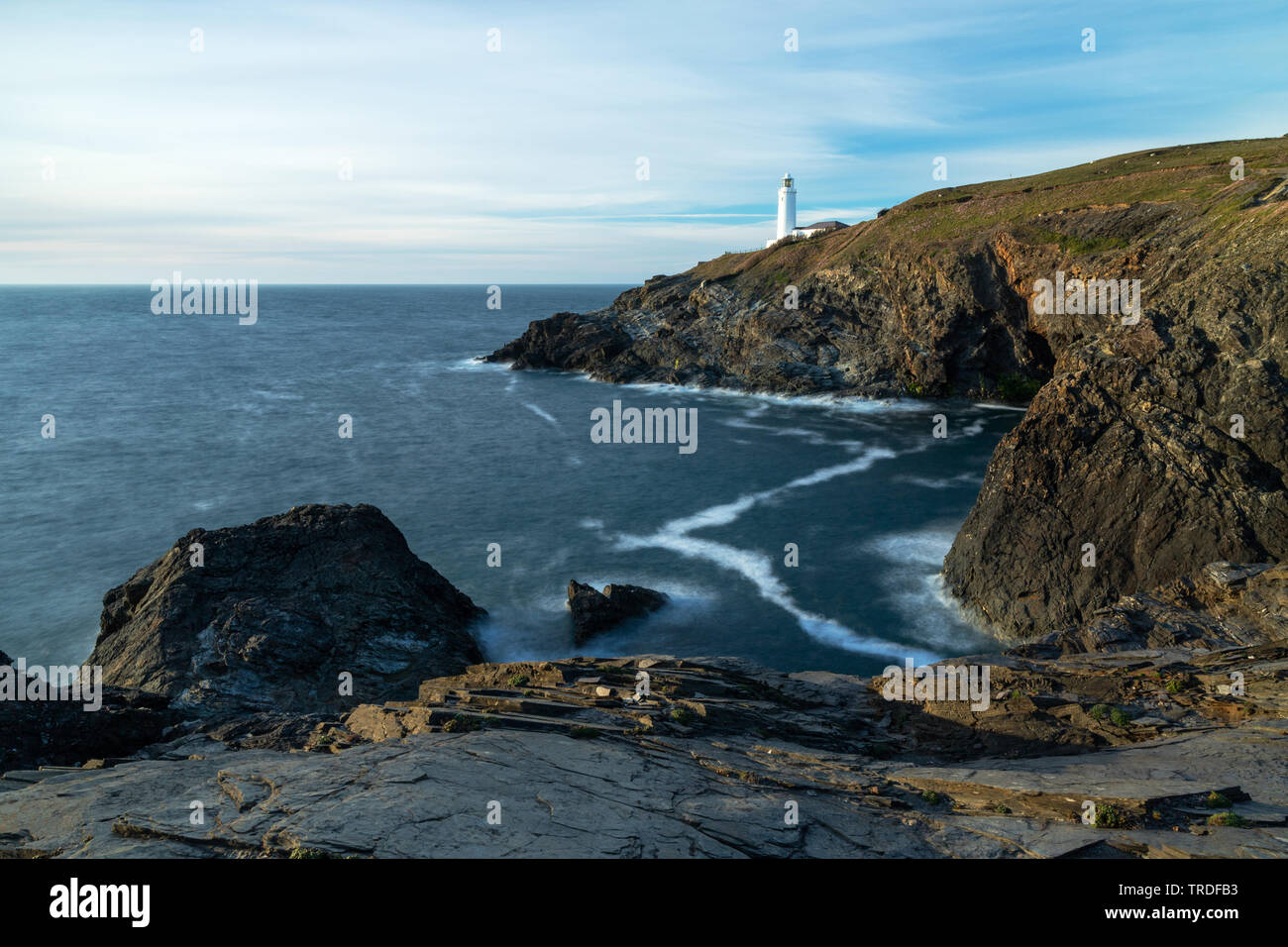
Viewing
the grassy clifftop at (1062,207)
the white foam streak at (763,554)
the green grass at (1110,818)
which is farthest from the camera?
the grassy clifftop at (1062,207)

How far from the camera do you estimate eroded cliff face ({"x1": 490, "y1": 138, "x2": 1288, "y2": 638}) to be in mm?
32781

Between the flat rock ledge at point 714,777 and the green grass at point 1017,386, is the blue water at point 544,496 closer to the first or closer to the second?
the green grass at point 1017,386

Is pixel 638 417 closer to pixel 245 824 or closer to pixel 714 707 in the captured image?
pixel 714 707

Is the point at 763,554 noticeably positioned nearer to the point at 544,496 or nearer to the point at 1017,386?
the point at 544,496

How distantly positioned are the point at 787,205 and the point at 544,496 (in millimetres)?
120886

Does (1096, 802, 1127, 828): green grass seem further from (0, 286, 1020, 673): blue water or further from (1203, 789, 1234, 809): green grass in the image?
(0, 286, 1020, 673): blue water

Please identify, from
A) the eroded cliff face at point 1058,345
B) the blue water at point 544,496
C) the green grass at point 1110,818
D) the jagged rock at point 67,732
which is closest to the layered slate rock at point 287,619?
the jagged rock at point 67,732

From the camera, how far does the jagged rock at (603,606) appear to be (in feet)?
119

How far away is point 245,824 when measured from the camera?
41.7 feet

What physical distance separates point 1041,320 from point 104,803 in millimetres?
78268

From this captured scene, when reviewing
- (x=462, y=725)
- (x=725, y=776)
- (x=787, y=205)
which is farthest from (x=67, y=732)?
(x=787, y=205)

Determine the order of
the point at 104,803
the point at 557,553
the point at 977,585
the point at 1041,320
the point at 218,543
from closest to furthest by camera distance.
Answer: the point at 104,803, the point at 218,543, the point at 977,585, the point at 557,553, the point at 1041,320

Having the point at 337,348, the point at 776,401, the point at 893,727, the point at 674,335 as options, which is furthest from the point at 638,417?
the point at 337,348

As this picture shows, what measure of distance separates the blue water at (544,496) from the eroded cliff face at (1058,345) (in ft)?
17.7
